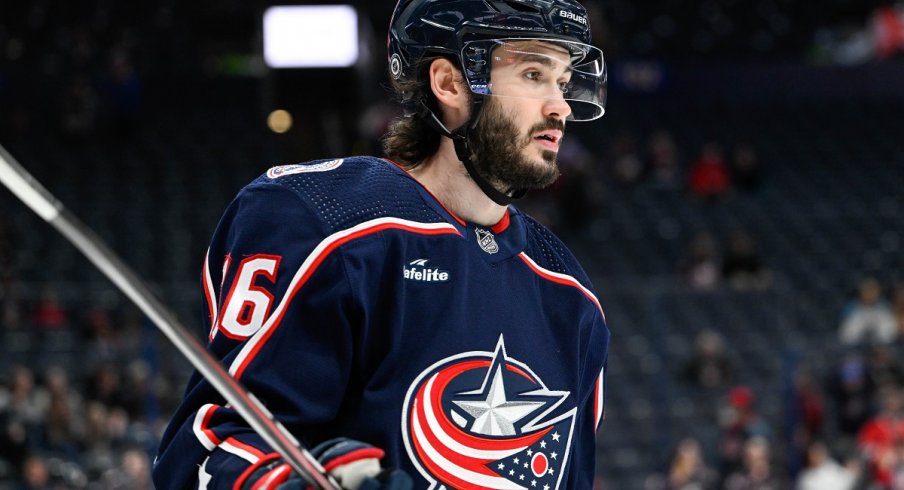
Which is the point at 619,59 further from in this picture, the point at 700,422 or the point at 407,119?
the point at 407,119

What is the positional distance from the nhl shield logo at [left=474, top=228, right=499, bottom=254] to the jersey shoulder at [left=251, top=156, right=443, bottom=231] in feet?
0.29

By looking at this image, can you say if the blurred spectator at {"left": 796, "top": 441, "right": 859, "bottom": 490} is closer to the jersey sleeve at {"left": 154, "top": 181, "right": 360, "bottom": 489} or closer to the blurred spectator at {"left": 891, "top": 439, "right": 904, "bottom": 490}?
the blurred spectator at {"left": 891, "top": 439, "right": 904, "bottom": 490}

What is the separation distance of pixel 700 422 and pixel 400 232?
27.5 ft

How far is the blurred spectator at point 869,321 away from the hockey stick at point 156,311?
31.7ft

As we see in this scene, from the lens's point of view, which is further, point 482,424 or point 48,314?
point 48,314

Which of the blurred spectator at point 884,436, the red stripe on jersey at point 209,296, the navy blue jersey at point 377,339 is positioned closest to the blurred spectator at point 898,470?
the blurred spectator at point 884,436

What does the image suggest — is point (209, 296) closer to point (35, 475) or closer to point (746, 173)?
point (35, 475)

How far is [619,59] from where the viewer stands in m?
16.8

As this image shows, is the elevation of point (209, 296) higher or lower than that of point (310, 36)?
higher

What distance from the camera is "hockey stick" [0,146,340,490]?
4.22 feet

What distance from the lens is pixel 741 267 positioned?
1155 centimetres

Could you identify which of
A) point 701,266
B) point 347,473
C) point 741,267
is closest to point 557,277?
point 347,473

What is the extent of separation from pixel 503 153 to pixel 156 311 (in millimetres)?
792

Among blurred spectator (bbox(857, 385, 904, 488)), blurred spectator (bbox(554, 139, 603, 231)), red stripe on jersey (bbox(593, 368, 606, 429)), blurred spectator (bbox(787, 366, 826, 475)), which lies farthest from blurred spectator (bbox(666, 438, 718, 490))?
red stripe on jersey (bbox(593, 368, 606, 429))
